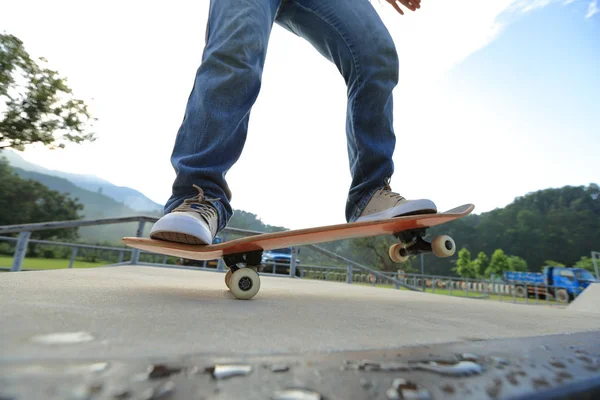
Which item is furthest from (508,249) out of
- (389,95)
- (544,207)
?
(389,95)

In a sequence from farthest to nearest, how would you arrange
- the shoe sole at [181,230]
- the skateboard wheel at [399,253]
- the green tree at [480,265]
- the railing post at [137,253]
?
the green tree at [480,265]
the railing post at [137,253]
the skateboard wheel at [399,253]
the shoe sole at [181,230]

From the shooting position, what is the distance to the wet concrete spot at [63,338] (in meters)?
0.33

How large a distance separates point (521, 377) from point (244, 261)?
2.80 feet

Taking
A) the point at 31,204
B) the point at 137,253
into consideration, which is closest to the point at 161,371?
the point at 137,253

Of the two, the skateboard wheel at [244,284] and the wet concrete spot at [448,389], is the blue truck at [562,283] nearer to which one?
the skateboard wheel at [244,284]

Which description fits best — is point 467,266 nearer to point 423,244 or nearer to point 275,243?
point 423,244

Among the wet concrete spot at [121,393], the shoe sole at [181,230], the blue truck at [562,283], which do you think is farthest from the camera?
the blue truck at [562,283]

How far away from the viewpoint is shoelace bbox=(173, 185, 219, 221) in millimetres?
948

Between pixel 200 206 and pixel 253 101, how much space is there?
1.42 ft

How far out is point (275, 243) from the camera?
1.10 metres

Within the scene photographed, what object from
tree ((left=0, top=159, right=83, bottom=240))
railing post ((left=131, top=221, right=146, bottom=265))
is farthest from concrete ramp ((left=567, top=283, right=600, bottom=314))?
tree ((left=0, top=159, right=83, bottom=240))

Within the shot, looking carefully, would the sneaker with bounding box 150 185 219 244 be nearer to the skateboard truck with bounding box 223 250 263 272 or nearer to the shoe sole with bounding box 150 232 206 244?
the shoe sole with bounding box 150 232 206 244

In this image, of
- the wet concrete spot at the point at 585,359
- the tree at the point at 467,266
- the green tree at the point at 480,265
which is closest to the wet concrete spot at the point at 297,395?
the wet concrete spot at the point at 585,359

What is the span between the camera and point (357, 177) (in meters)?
1.44
